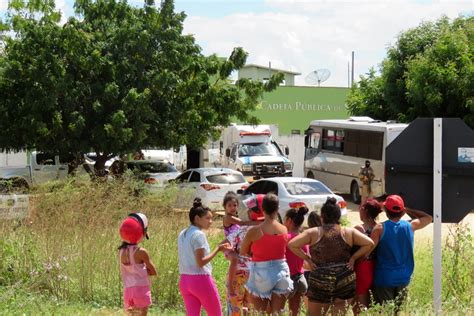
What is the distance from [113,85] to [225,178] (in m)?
4.16

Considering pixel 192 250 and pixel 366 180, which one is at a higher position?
pixel 192 250

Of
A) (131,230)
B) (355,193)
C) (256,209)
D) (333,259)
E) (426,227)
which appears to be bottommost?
(426,227)

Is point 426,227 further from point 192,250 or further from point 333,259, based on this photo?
point 192,250

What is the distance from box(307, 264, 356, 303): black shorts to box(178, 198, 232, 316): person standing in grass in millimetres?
1027

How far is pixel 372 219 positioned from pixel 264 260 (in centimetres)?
113

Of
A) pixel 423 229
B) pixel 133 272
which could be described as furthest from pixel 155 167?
pixel 133 272

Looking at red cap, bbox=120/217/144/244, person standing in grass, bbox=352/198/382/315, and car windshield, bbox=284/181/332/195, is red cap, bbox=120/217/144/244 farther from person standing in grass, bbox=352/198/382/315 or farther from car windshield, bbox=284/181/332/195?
car windshield, bbox=284/181/332/195

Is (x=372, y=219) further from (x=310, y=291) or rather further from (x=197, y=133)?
(x=197, y=133)

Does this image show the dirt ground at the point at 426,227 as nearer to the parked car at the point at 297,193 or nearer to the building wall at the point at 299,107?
the parked car at the point at 297,193

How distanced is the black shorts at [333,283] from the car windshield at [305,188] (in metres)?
11.6

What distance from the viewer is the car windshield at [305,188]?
1883 cm

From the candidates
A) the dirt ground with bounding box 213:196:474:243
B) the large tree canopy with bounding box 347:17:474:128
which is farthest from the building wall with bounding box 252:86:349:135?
the dirt ground with bounding box 213:196:474:243

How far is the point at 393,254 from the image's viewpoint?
7.23m

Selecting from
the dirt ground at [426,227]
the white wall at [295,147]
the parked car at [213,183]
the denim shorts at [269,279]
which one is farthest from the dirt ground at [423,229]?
the white wall at [295,147]
